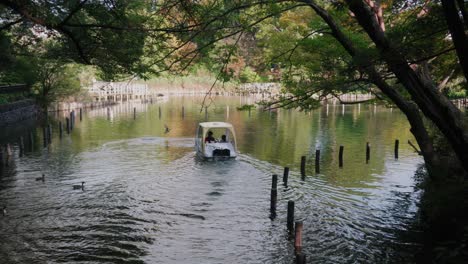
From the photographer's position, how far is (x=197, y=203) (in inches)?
739

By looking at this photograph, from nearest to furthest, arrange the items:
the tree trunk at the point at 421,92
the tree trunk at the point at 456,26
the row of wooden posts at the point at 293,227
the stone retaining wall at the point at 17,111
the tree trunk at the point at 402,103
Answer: the tree trunk at the point at 456,26 → the tree trunk at the point at 421,92 → the tree trunk at the point at 402,103 → the row of wooden posts at the point at 293,227 → the stone retaining wall at the point at 17,111

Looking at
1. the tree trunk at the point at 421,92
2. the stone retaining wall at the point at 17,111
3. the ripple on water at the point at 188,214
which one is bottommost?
the ripple on water at the point at 188,214

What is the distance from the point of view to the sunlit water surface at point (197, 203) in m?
14.0

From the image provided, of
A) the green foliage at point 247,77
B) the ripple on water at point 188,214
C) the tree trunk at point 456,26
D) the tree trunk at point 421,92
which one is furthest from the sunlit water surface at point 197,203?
the tree trunk at point 456,26

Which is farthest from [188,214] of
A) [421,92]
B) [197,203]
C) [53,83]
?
[53,83]

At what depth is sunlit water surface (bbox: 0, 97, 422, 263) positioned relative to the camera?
13961 millimetres

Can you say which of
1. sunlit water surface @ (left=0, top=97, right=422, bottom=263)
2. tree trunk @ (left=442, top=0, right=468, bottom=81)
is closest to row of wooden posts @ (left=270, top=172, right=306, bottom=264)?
sunlit water surface @ (left=0, top=97, right=422, bottom=263)

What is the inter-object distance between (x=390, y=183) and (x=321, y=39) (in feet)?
32.1

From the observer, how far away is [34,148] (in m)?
31.2

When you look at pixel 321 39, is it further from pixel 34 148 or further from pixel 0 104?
pixel 0 104

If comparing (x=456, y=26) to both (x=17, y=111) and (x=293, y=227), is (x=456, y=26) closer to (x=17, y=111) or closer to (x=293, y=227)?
(x=293, y=227)

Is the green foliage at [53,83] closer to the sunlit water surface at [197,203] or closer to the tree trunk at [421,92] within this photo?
the sunlit water surface at [197,203]

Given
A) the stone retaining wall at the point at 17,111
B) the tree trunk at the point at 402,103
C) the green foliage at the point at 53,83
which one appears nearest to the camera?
the tree trunk at the point at 402,103

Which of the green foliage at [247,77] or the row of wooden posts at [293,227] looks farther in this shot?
the green foliage at [247,77]
